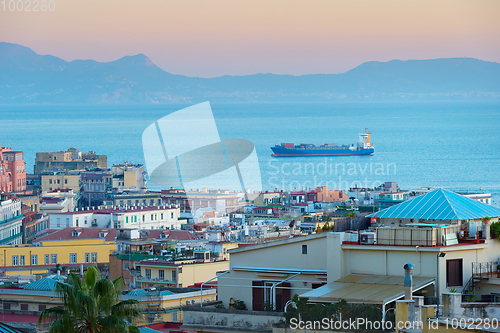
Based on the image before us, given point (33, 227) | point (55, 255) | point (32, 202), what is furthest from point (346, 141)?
point (55, 255)

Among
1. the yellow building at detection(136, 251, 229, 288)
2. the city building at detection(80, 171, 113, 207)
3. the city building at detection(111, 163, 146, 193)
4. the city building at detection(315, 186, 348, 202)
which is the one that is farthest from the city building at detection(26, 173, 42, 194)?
the yellow building at detection(136, 251, 229, 288)

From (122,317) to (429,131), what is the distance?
124m

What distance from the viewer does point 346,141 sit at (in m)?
116

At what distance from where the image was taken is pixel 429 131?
419ft

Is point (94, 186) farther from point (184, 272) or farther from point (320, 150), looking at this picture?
point (320, 150)

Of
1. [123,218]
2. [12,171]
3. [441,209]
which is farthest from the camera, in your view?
[12,171]

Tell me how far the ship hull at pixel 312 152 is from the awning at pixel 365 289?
8792 cm

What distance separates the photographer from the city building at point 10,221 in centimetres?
3057

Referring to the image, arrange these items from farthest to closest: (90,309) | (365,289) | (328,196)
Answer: (328,196) → (365,289) → (90,309)

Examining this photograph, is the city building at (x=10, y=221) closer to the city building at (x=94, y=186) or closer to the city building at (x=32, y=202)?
the city building at (x=32, y=202)

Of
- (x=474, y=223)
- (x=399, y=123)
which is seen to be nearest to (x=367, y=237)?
(x=474, y=223)

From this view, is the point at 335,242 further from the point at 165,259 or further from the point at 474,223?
the point at 165,259

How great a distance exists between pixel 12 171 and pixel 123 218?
2029cm

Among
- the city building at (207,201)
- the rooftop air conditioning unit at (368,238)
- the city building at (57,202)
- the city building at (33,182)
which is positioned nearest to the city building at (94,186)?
the city building at (33,182)
